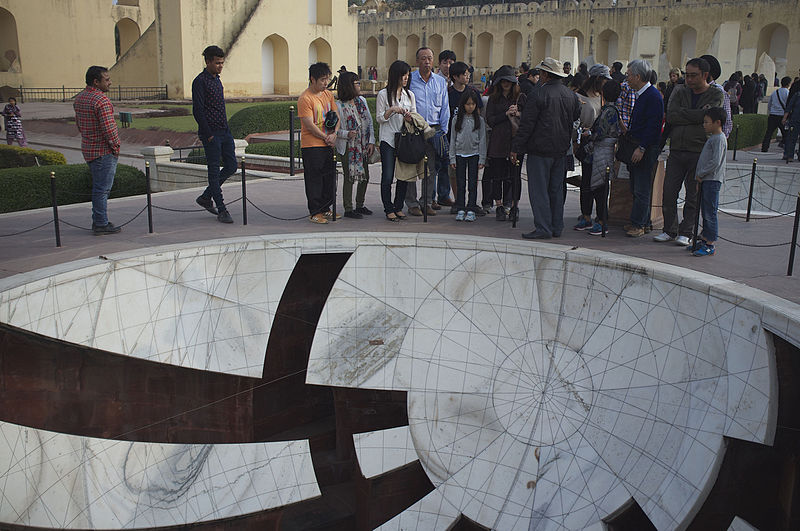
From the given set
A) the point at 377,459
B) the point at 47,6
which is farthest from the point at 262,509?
the point at 47,6

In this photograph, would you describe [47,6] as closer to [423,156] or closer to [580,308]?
[423,156]

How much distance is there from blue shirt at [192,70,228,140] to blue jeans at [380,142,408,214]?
1.70 metres

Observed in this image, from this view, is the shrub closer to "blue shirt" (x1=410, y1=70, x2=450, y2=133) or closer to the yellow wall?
"blue shirt" (x1=410, y1=70, x2=450, y2=133)

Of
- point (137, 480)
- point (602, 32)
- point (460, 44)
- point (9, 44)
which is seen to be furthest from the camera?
point (460, 44)

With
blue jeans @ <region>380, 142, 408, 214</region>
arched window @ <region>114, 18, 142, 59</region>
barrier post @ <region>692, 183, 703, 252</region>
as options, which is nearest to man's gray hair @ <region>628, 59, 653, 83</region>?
barrier post @ <region>692, 183, 703, 252</region>

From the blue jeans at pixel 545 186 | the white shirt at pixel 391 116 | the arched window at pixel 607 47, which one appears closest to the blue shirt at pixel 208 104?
the white shirt at pixel 391 116

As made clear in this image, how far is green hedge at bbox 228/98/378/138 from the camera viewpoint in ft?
61.5

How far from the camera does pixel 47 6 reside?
2880 centimetres

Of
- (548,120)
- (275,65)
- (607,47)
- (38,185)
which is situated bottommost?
(38,185)

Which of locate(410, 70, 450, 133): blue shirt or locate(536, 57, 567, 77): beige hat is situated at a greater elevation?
locate(536, 57, 567, 77): beige hat

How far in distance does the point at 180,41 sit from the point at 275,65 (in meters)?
4.85

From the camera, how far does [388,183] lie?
7.95 m

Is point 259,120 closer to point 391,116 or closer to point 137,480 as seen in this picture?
point 391,116

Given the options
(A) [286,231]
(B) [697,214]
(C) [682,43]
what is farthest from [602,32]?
(A) [286,231]
